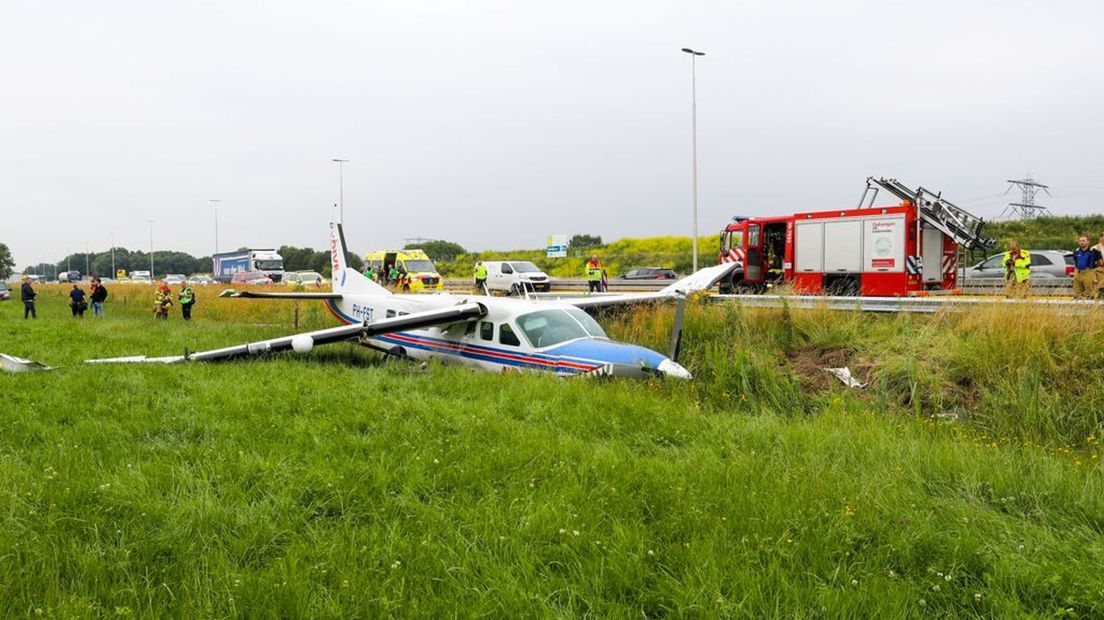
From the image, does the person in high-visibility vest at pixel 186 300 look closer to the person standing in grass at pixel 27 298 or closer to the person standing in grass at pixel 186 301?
the person standing in grass at pixel 186 301

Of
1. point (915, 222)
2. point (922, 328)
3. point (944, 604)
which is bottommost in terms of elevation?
point (944, 604)

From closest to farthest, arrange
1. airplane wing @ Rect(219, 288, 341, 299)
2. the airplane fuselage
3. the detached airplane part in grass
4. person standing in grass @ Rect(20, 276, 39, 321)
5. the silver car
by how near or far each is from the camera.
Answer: the airplane fuselage < the detached airplane part in grass < airplane wing @ Rect(219, 288, 341, 299) < the silver car < person standing in grass @ Rect(20, 276, 39, 321)

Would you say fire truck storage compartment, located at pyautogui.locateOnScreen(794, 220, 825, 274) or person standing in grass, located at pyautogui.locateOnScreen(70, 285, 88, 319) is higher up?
fire truck storage compartment, located at pyautogui.locateOnScreen(794, 220, 825, 274)

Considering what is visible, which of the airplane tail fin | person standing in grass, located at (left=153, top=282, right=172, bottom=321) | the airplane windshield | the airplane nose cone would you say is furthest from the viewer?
person standing in grass, located at (left=153, top=282, right=172, bottom=321)

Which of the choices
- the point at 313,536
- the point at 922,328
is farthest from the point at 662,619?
the point at 922,328

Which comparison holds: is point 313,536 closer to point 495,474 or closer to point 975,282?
point 495,474

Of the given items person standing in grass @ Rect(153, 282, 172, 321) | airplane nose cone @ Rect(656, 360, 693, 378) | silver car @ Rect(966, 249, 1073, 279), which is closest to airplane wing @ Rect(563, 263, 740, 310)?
airplane nose cone @ Rect(656, 360, 693, 378)

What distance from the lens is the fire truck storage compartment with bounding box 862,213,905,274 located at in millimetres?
19578

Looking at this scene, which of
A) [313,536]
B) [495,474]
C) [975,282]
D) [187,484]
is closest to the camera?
[313,536]

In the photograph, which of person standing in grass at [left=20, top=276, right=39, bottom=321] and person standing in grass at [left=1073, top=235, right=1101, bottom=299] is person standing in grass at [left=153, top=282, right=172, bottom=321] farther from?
person standing in grass at [left=1073, top=235, right=1101, bottom=299]

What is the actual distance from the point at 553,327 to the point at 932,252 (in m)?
14.3

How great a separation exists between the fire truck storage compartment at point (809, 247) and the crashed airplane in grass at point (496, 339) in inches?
367

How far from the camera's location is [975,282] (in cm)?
2414

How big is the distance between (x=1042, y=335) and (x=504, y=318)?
7680 mm
